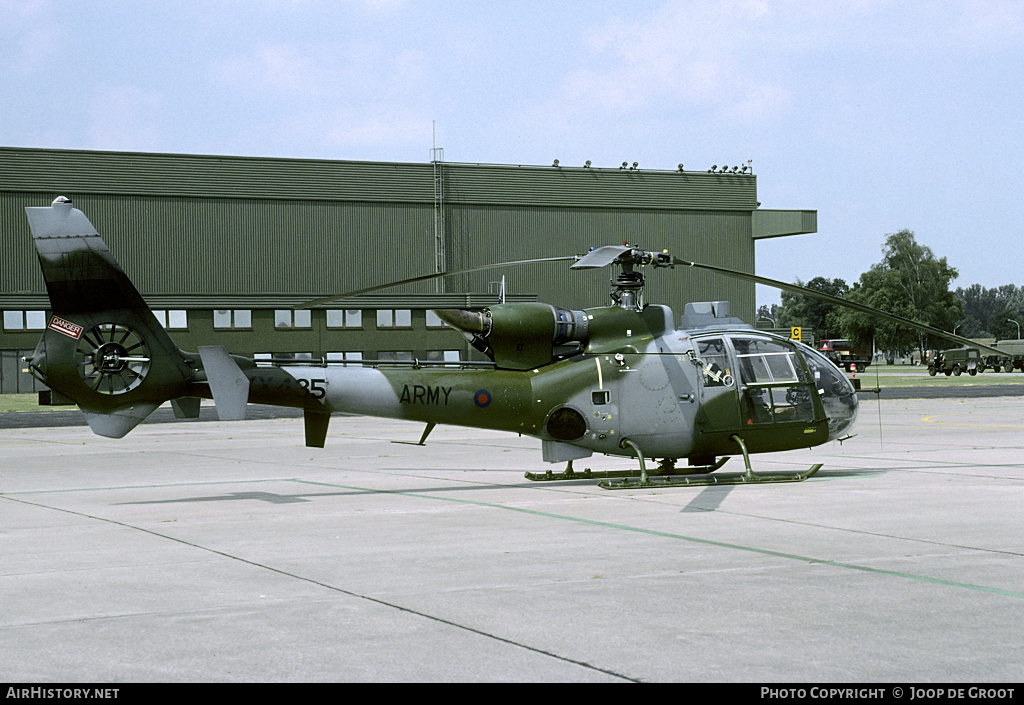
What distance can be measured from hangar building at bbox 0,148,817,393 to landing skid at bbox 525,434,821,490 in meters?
50.2

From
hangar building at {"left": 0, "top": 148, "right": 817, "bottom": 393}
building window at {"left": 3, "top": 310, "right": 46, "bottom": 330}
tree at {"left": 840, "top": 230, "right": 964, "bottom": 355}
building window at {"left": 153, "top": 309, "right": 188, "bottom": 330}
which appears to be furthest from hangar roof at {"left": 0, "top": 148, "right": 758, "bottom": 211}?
tree at {"left": 840, "top": 230, "right": 964, "bottom": 355}

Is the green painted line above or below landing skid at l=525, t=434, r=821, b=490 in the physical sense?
below

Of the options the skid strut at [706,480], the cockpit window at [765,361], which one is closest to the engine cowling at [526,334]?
the skid strut at [706,480]

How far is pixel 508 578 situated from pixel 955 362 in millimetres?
78299

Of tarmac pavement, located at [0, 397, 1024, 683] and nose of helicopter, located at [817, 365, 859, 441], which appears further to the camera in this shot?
nose of helicopter, located at [817, 365, 859, 441]

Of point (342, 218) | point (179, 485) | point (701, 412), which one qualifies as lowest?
point (179, 485)

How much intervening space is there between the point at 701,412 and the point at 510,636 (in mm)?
9352

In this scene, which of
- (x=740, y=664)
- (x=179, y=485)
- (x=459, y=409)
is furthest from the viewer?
(x=179, y=485)

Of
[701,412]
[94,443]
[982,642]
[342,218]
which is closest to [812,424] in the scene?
[701,412]

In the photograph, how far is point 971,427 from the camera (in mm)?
28156

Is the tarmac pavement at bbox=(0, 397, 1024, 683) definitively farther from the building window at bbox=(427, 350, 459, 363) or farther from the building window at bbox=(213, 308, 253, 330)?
the building window at bbox=(427, 350, 459, 363)

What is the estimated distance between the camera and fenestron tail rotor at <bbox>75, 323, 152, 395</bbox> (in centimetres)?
1347

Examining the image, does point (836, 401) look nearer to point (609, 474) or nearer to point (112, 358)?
point (609, 474)

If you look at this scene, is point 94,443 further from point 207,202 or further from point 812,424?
point 207,202
